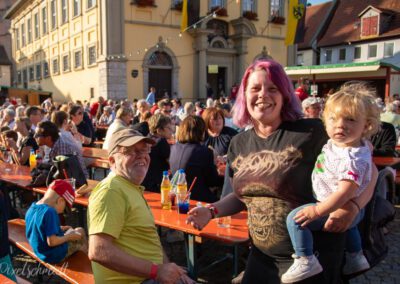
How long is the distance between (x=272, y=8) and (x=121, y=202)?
76.3 feet

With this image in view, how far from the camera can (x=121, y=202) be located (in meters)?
1.95

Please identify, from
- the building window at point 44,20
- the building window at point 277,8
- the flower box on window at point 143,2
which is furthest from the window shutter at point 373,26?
the building window at point 44,20

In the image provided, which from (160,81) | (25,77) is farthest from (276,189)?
(25,77)

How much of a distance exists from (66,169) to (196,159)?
1.46 meters

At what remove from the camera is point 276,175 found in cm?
181

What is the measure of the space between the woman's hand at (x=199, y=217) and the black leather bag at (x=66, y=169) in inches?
95.0

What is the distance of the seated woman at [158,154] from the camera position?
16.4 ft

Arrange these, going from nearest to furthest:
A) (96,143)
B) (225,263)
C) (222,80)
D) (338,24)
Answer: (225,263)
(96,143)
(222,80)
(338,24)

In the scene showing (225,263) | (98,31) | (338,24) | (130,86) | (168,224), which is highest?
(338,24)

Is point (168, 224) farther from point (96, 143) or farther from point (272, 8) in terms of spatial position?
point (272, 8)

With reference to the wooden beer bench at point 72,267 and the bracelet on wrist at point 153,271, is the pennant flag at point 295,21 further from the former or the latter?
the bracelet on wrist at point 153,271

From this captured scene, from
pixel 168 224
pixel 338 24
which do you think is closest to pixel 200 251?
pixel 168 224

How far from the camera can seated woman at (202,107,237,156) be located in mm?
5477

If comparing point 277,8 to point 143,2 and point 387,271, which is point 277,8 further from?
point 387,271
